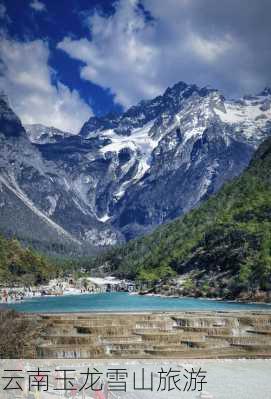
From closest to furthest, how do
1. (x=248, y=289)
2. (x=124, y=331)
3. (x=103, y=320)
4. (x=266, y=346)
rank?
(x=266, y=346), (x=124, y=331), (x=103, y=320), (x=248, y=289)

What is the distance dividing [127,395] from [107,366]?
42.3ft

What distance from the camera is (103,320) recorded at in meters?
87.8

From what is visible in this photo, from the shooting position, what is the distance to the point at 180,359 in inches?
2490

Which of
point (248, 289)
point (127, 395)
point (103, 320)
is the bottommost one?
point (127, 395)

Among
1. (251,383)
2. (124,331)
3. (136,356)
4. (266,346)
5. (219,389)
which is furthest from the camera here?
(124,331)

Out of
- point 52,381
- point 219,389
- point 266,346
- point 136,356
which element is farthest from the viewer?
point 266,346

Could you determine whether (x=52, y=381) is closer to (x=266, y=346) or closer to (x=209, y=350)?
(x=209, y=350)

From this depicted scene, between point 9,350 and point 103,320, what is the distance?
32612 mm

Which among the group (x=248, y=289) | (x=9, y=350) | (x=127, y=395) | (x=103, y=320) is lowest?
(x=127, y=395)

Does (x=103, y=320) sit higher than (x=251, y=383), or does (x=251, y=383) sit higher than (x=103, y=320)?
(x=103, y=320)

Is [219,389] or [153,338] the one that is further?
[153,338]

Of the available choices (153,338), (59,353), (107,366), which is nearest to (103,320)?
(153,338)

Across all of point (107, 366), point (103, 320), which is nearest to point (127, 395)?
point (107, 366)

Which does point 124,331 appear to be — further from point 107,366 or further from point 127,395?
point 127,395
